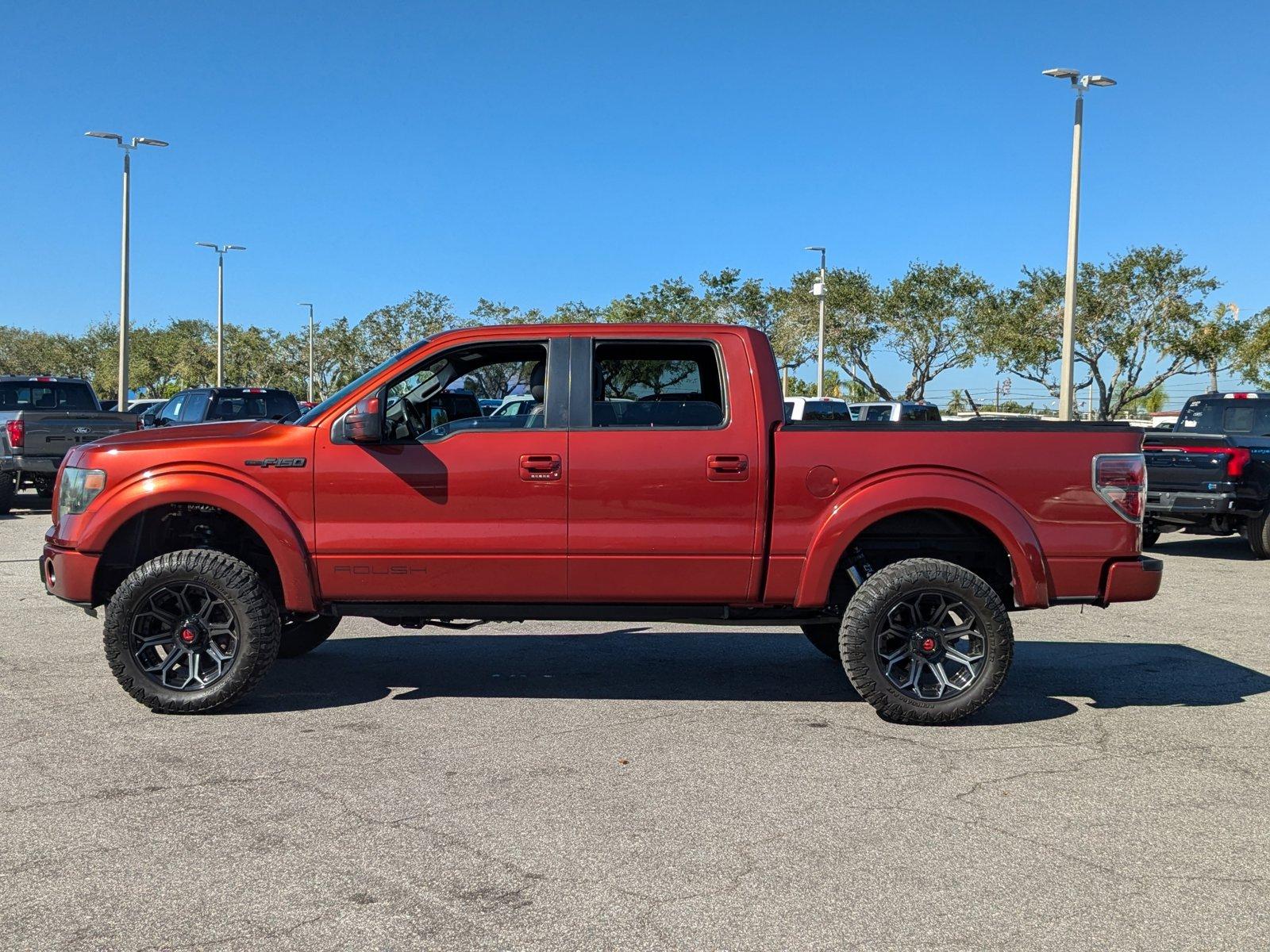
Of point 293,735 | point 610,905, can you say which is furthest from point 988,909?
point 293,735

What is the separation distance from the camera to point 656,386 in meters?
6.28

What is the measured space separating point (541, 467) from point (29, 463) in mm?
13370

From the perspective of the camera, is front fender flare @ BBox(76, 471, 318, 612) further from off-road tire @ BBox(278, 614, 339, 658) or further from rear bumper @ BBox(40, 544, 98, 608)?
off-road tire @ BBox(278, 614, 339, 658)

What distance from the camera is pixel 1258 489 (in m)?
13.4

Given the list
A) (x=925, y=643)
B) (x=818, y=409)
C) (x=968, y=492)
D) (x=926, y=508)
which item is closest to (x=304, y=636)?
(x=925, y=643)

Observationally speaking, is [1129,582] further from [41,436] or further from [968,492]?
[41,436]

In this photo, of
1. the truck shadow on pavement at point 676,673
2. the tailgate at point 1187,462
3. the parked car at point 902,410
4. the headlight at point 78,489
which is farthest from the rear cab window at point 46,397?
the parked car at point 902,410

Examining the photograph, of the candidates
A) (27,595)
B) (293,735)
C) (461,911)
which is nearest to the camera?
(461,911)

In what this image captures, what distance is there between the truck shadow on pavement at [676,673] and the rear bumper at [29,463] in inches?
412

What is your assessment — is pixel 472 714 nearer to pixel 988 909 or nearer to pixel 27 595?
pixel 988 909

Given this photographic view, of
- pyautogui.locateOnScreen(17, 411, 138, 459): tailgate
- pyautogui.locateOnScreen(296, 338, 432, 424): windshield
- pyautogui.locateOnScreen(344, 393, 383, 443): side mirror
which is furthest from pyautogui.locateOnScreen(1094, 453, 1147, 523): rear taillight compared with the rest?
pyautogui.locateOnScreen(17, 411, 138, 459): tailgate

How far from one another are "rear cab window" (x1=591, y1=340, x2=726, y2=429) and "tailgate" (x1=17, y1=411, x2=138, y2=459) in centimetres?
1252

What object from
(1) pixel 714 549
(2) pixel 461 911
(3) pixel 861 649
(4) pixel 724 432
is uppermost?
(4) pixel 724 432

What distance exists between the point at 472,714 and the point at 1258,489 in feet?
35.3
